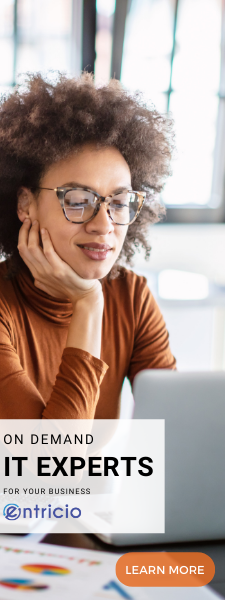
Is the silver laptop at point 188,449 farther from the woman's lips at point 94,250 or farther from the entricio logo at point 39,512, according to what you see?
the woman's lips at point 94,250

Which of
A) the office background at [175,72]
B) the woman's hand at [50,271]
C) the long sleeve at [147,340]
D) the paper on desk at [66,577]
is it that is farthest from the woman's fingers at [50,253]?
the office background at [175,72]

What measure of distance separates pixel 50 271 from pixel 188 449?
541mm

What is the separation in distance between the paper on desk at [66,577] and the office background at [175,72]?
2.31 meters

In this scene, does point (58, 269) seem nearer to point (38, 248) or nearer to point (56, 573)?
point (38, 248)

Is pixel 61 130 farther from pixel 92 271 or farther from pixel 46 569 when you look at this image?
pixel 46 569

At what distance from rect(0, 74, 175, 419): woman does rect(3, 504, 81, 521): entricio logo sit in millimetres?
202

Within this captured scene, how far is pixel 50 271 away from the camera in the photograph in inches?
43.6

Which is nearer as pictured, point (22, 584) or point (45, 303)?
point (22, 584)

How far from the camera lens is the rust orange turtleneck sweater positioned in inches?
37.9

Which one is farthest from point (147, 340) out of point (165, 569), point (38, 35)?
point (38, 35)

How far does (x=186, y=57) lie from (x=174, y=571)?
3350 mm

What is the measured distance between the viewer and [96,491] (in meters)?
0.90

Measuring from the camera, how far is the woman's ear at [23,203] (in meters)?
1.17

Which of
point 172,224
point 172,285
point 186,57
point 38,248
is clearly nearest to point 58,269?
point 38,248
